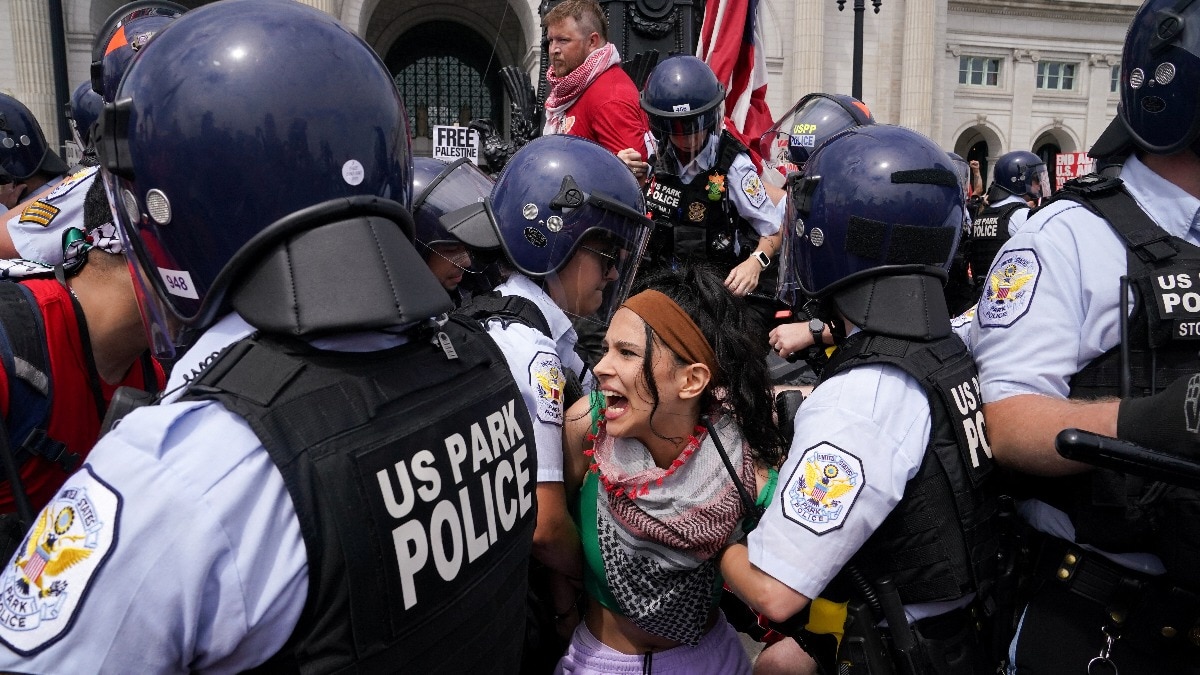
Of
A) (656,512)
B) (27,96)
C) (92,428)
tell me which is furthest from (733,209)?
(27,96)

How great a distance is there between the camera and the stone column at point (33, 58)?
66.6 feet

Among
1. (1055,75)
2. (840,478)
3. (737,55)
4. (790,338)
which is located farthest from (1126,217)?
(1055,75)

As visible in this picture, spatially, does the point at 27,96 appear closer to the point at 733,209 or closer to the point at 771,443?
the point at 733,209

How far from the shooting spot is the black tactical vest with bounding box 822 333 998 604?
180 cm

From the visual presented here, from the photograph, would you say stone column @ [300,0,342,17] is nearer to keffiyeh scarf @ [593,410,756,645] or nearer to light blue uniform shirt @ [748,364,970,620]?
keffiyeh scarf @ [593,410,756,645]

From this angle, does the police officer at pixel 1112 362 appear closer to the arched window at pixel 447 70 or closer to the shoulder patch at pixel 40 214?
the shoulder patch at pixel 40 214

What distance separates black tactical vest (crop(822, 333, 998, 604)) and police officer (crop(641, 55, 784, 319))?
3.14 metres

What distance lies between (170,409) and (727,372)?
1407mm

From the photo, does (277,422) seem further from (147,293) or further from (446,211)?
(446,211)

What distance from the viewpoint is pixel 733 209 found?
527 centimetres

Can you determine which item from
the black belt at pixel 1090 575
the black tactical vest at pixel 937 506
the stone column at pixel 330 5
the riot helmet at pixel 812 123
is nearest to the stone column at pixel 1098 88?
the stone column at pixel 330 5

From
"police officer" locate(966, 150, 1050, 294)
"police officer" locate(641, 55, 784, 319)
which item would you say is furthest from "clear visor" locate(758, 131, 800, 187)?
"police officer" locate(966, 150, 1050, 294)

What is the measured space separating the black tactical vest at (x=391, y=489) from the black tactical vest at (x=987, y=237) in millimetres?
7538

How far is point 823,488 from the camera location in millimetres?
1713
